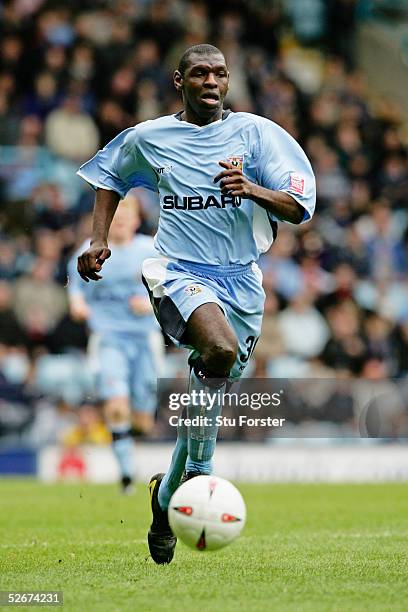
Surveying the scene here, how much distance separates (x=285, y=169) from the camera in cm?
700

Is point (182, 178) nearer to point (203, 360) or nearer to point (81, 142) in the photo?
point (203, 360)

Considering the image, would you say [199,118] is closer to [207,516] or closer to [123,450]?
[207,516]

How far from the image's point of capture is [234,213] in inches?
280

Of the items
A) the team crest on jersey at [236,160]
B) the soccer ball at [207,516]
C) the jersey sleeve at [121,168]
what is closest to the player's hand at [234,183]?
the team crest on jersey at [236,160]

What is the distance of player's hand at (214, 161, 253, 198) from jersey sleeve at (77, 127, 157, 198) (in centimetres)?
92

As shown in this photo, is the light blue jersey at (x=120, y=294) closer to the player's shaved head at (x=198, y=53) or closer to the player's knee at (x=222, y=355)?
the player's shaved head at (x=198, y=53)

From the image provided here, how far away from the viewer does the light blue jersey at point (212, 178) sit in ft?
23.2

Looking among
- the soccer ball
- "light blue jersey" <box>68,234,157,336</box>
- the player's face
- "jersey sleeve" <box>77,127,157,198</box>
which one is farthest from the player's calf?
the soccer ball

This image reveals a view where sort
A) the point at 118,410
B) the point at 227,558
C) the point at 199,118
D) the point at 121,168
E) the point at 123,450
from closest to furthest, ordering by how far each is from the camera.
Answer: the point at 199,118 < the point at 121,168 < the point at 227,558 < the point at 123,450 < the point at 118,410

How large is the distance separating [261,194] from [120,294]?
22.5 feet

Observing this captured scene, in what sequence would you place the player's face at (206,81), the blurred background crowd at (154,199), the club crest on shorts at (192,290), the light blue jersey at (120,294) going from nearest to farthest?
the club crest on shorts at (192,290) → the player's face at (206,81) → the light blue jersey at (120,294) → the blurred background crowd at (154,199)

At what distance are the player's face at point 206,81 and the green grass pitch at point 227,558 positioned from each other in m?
2.51

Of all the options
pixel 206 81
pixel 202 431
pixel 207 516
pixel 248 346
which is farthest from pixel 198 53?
pixel 207 516

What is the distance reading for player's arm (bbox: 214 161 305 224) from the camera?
653 centimetres
